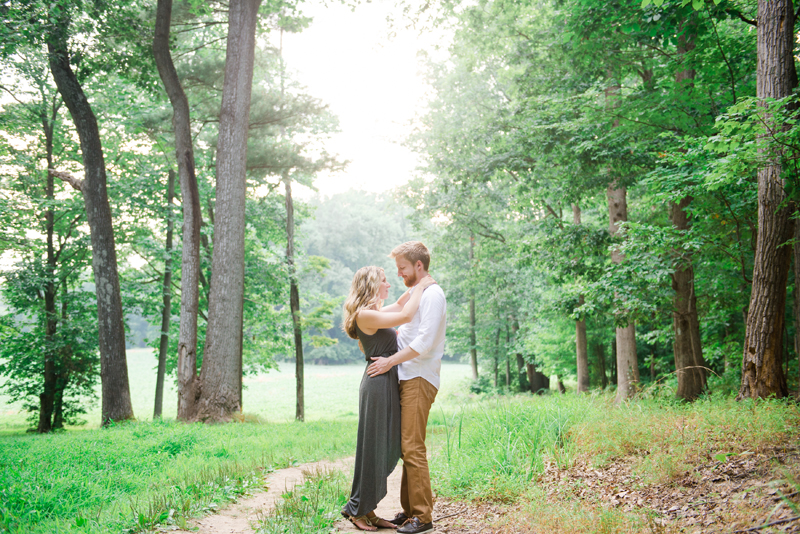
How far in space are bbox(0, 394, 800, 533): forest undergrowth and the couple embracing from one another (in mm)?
389

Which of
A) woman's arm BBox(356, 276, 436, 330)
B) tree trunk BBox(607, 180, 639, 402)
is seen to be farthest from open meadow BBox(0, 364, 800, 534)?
tree trunk BBox(607, 180, 639, 402)

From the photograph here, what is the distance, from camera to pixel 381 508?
186 inches

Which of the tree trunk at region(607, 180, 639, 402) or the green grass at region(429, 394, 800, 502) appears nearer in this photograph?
the green grass at region(429, 394, 800, 502)

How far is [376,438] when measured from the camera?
12.8 ft

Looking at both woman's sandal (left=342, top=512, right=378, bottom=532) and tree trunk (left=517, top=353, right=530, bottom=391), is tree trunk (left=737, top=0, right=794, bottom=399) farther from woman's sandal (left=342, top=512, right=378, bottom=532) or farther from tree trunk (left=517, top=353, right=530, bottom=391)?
tree trunk (left=517, top=353, right=530, bottom=391)

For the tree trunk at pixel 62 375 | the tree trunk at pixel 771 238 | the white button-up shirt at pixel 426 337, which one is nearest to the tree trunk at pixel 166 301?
the tree trunk at pixel 62 375

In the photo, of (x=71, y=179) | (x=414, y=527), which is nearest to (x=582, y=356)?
(x=414, y=527)

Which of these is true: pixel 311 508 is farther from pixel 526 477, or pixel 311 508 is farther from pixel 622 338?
pixel 622 338

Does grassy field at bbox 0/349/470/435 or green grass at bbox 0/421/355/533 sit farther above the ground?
green grass at bbox 0/421/355/533

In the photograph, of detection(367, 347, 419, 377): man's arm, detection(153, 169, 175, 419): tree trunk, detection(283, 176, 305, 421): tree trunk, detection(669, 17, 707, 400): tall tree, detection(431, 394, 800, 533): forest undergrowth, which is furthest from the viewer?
detection(283, 176, 305, 421): tree trunk

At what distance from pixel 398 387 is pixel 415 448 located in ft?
1.66

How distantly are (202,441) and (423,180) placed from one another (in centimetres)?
1385

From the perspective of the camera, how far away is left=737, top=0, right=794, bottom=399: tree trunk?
17.7 feet

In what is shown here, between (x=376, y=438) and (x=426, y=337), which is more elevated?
(x=426, y=337)
